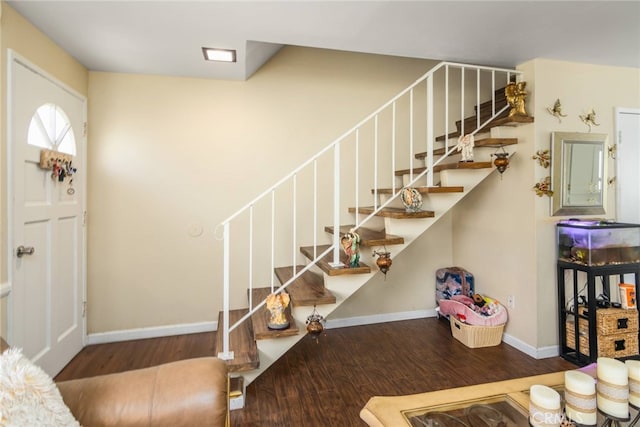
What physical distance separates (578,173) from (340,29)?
2.20 meters

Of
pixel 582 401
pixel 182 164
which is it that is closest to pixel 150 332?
pixel 182 164

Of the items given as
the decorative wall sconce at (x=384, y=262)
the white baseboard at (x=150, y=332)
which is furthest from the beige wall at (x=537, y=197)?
the white baseboard at (x=150, y=332)

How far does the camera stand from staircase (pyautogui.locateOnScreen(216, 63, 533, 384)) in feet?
7.24

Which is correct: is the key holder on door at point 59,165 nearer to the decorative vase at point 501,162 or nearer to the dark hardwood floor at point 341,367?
the dark hardwood floor at point 341,367

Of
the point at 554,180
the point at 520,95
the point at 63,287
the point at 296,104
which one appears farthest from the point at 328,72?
the point at 63,287

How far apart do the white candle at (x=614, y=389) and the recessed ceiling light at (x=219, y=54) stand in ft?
8.86

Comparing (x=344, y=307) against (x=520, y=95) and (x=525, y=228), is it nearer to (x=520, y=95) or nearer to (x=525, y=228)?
(x=525, y=228)

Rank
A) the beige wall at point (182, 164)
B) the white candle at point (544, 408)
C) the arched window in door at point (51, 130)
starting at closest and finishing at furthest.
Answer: the white candle at point (544, 408), the arched window in door at point (51, 130), the beige wall at point (182, 164)

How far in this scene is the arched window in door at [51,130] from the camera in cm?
203

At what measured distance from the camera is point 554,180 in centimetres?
251

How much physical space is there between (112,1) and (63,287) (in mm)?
1971

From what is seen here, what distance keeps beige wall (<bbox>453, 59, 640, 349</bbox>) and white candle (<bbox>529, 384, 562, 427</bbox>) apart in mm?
1708

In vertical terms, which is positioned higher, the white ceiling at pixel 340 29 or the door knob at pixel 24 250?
the white ceiling at pixel 340 29

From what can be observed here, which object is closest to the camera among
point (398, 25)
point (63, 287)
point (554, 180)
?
point (398, 25)
